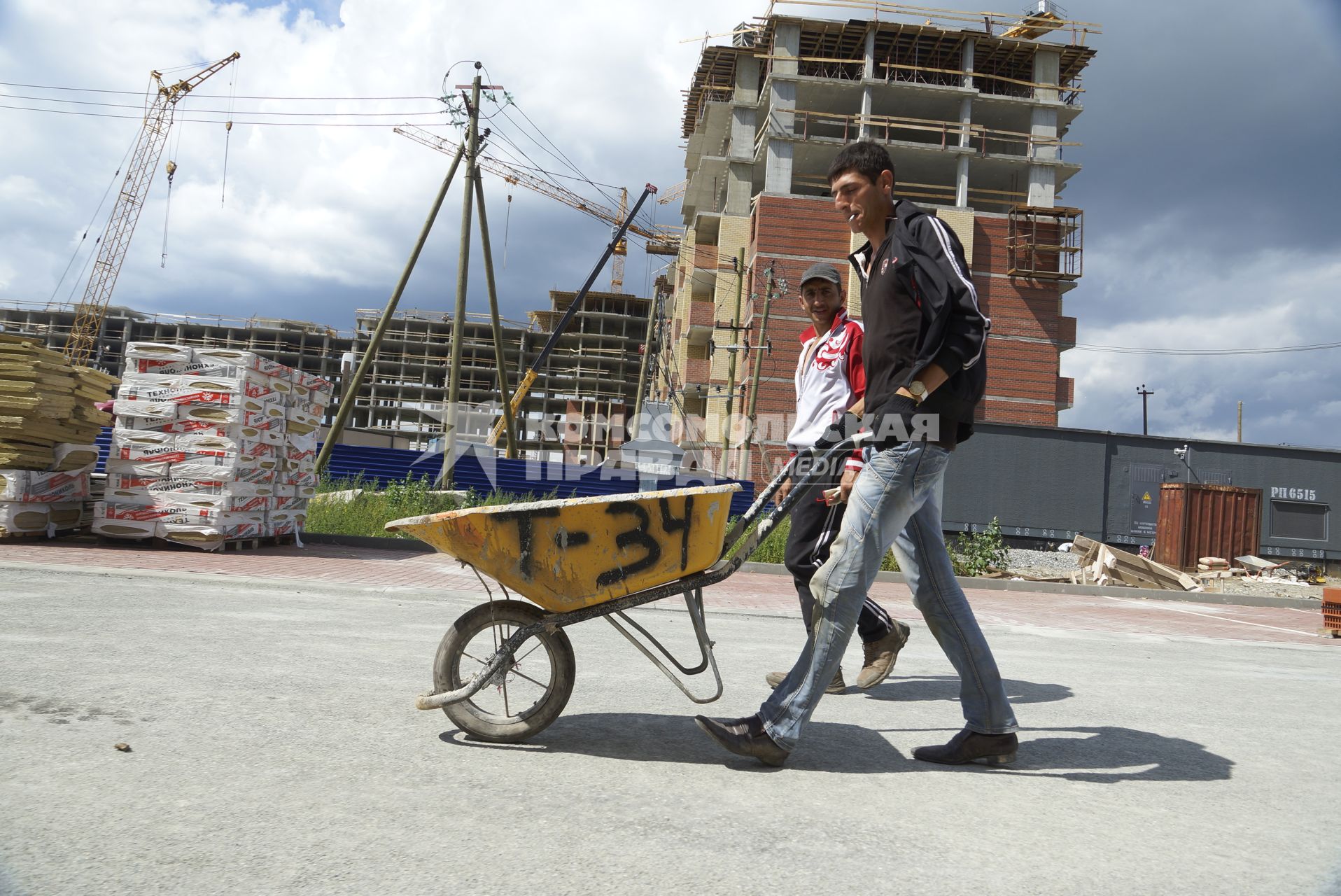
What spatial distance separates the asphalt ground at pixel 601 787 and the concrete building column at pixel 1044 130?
51883 millimetres

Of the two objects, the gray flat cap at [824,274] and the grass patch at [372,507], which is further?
the grass patch at [372,507]

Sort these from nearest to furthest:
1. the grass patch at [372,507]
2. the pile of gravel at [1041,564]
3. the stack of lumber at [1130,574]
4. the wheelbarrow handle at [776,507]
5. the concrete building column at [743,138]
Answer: the wheelbarrow handle at [776,507]
the grass patch at [372,507]
the stack of lumber at [1130,574]
the pile of gravel at [1041,564]
the concrete building column at [743,138]

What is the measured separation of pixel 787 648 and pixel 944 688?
1.38m

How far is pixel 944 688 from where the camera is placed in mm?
5113

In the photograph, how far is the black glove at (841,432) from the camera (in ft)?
11.7

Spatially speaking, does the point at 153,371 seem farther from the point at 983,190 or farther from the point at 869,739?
the point at 983,190

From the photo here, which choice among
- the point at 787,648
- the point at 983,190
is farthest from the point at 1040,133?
the point at 787,648

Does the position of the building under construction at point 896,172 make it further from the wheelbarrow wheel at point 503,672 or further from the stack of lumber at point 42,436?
the wheelbarrow wheel at point 503,672

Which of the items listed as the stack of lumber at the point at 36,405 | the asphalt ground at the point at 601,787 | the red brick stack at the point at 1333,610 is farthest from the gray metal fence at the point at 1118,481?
the asphalt ground at the point at 601,787

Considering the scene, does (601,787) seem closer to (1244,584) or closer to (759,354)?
(1244,584)

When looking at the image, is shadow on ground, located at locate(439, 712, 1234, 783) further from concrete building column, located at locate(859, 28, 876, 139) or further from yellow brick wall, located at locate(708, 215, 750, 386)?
concrete building column, located at locate(859, 28, 876, 139)

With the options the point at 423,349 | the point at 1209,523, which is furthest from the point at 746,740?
the point at 423,349

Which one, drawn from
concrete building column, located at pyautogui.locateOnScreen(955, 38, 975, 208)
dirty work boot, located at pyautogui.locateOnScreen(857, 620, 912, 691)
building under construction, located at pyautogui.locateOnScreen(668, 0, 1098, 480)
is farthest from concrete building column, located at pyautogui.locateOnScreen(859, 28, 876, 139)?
dirty work boot, located at pyautogui.locateOnScreen(857, 620, 912, 691)

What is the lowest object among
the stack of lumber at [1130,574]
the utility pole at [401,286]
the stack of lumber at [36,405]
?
the stack of lumber at [1130,574]
